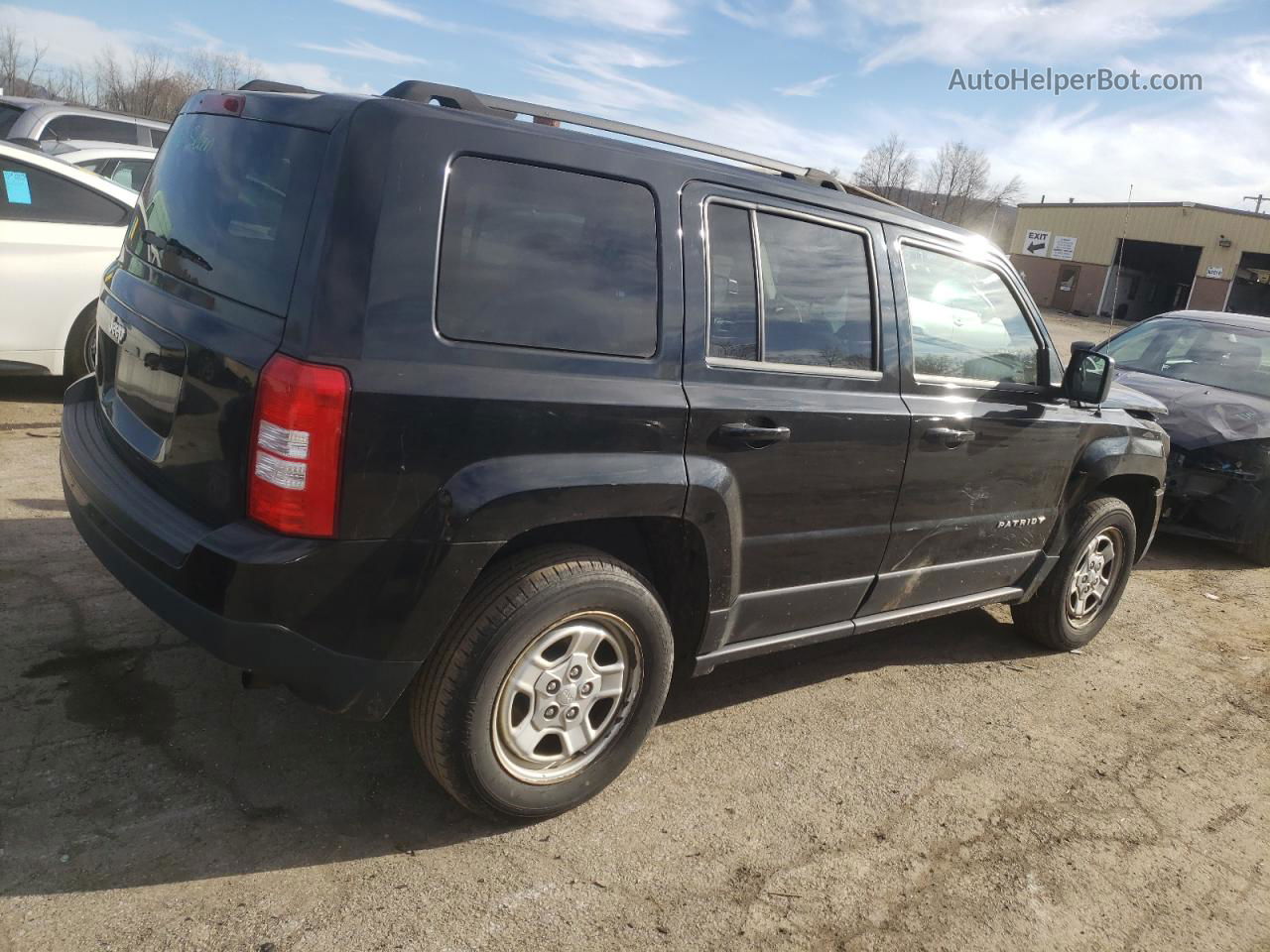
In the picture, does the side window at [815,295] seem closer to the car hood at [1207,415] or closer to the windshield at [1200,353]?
the car hood at [1207,415]

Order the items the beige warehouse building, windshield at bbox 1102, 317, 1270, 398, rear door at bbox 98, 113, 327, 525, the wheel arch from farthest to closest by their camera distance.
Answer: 1. the beige warehouse building
2. windshield at bbox 1102, 317, 1270, 398
3. the wheel arch
4. rear door at bbox 98, 113, 327, 525

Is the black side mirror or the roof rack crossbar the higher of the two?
the roof rack crossbar

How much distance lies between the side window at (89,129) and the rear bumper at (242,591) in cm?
967

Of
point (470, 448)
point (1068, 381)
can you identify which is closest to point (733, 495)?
point (470, 448)

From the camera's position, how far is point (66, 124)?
34.7ft

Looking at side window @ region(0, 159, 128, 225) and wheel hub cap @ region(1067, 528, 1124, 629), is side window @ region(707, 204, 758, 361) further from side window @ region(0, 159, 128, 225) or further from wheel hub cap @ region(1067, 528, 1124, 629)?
side window @ region(0, 159, 128, 225)

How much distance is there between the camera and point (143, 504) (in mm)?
2623

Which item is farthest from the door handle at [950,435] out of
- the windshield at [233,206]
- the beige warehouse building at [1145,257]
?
the beige warehouse building at [1145,257]

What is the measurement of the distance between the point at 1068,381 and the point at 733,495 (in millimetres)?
1962

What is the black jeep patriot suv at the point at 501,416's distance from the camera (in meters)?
2.33

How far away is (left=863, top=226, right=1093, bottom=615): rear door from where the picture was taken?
358 cm

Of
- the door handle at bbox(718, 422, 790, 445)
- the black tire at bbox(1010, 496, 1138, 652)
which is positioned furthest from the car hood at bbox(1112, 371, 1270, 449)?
the door handle at bbox(718, 422, 790, 445)

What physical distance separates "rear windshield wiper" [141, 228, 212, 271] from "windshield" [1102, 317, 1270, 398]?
24.0 feet

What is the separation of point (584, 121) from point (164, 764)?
7.73ft
